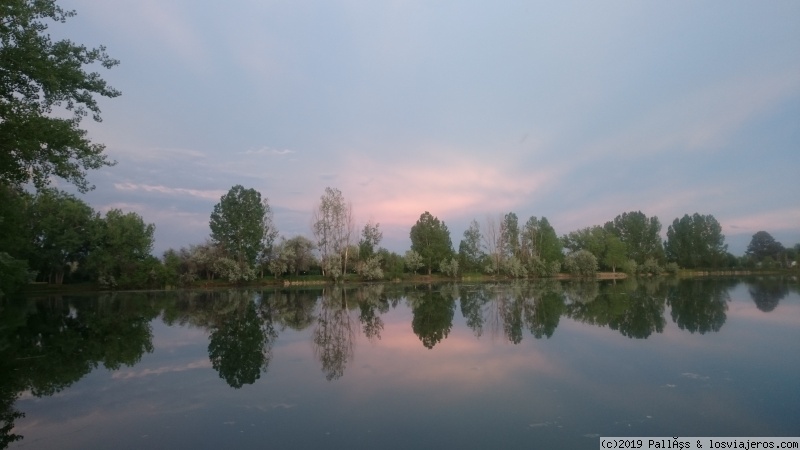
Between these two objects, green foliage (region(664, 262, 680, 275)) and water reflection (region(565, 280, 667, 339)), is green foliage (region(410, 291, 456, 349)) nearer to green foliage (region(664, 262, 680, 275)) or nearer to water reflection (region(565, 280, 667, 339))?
water reflection (region(565, 280, 667, 339))

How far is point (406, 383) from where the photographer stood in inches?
341

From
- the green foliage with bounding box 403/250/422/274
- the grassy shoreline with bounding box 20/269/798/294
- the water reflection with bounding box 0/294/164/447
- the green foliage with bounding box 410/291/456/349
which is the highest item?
the green foliage with bounding box 403/250/422/274

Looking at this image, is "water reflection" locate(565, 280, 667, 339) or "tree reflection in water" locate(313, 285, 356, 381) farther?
"water reflection" locate(565, 280, 667, 339)

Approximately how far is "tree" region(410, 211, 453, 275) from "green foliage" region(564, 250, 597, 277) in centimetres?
1874

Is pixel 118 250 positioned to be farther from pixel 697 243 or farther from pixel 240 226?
pixel 697 243

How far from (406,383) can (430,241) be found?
197 ft

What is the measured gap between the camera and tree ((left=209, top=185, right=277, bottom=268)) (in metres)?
54.9

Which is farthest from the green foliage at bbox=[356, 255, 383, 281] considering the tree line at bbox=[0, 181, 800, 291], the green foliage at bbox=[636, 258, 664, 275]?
the green foliage at bbox=[636, 258, 664, 275]

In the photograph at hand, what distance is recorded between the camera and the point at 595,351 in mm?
11141

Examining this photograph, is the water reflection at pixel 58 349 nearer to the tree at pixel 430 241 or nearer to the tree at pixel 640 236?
the tree at pixel 430 241

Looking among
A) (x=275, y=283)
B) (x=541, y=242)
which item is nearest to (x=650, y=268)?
(x=541, y=242)

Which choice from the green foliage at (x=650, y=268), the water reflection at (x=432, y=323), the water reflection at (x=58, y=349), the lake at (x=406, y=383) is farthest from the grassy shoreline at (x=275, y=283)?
the lake at (x=406, y=383)

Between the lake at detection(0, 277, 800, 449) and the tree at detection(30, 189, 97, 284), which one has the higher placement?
the tree at detection(30, 189, 97, 284)

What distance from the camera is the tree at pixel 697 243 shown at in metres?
82.0
